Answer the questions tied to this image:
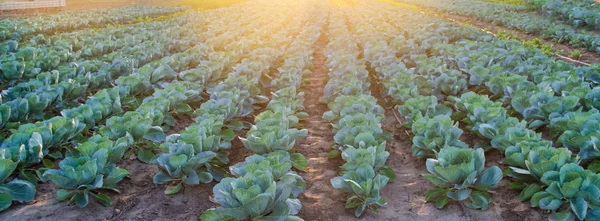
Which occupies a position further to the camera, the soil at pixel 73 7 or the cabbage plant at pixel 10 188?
the soil at pixel 73 7

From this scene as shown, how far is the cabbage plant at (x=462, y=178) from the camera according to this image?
3188mm

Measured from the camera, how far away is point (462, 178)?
327 centimetres

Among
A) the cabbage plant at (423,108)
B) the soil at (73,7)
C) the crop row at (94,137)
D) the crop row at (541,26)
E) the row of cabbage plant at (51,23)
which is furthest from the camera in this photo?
the soil at (73,7)

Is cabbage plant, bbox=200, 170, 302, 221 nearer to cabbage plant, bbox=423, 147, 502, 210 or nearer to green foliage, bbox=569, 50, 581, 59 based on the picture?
cabbage plant, bbox=423, 147, 502, 210

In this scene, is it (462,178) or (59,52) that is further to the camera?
(59,52)

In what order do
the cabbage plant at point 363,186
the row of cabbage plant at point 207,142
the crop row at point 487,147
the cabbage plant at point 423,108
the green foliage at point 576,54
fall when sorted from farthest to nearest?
the green foliage at point 576,54
the cabbage plant at point 423,108
the row of cabbage plant at point 207,142
the cabbage plant at point 363,186
the crop row at point 487,147

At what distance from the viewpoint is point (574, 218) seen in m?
2.90

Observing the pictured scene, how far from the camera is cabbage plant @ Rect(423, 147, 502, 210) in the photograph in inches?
125

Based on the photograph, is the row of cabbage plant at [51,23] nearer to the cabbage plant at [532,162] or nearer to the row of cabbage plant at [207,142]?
the row of cabbage plant at [207,142]

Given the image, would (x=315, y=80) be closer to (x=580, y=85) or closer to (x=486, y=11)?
(x=580, y=85)

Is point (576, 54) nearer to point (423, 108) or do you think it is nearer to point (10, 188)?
point (423, 108)

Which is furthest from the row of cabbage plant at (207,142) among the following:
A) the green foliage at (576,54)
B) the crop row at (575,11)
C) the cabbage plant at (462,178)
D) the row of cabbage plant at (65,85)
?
the crop row at (575,11)

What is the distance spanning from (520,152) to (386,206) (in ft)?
3.96

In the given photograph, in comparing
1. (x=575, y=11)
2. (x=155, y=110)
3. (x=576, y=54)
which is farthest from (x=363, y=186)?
(x=575, y=11)
